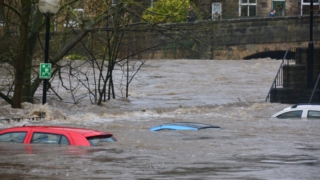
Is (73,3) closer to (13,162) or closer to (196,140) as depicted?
(196,140)

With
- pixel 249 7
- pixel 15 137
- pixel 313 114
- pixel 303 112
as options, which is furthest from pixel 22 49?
pixel 249 7

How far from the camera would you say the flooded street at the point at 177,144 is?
11539mm

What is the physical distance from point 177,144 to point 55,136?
2.83m

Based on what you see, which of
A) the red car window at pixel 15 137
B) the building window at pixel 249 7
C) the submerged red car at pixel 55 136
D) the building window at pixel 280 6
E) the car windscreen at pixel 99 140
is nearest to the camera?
the submerged red car at pixel 55 136

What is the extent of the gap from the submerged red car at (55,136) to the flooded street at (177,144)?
4.5 inches

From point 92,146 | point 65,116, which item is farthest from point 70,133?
point 65,116

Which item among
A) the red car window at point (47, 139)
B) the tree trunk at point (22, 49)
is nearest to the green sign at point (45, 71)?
the tree trunk at point (22, 49)

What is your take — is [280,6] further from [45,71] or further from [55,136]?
[55,136]

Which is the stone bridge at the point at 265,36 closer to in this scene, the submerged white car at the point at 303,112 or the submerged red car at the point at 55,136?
the submerged white car at the point at 303,112

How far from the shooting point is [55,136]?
13.3 m

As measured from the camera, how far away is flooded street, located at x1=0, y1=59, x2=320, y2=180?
11.5 meters

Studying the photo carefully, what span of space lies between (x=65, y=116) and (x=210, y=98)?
9.61 metres

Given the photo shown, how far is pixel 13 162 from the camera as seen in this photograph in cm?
1238

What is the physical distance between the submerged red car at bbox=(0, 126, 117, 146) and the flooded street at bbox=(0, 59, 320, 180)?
11cm
